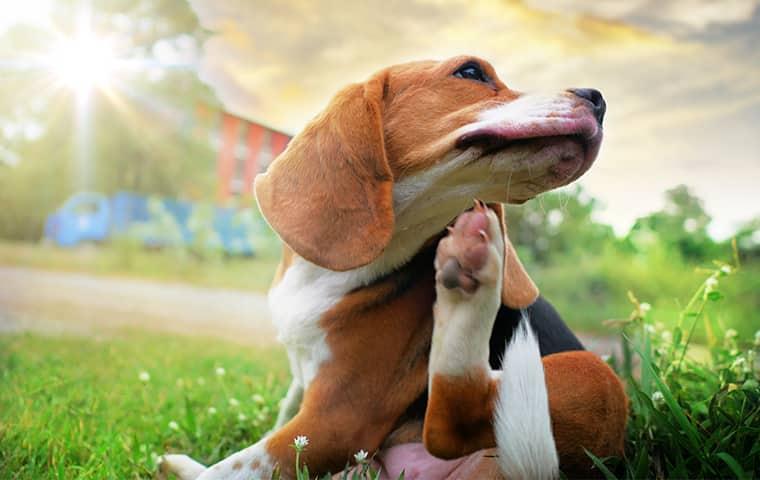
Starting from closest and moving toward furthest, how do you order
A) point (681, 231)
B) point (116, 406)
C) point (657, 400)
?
point (657, 400) → point (116, 406) → point (681, 231)

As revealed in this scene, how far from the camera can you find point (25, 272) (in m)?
5.80

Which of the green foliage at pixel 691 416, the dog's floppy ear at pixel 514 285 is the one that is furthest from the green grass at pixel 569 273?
the dog's floppy ear at pixel 514 285

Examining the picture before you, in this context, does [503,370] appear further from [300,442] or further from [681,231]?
[681,231]

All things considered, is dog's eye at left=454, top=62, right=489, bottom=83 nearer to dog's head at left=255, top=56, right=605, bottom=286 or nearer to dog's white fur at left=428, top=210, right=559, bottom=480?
dog's head at left=255, top=56, right=605, bottom=286

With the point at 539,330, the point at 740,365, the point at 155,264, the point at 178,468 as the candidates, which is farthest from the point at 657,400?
the point at 155,264

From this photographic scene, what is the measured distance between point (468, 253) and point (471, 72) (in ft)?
1.95

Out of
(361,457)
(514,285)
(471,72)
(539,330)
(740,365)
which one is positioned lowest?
(740,365)

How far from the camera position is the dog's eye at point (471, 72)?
1.78 metres

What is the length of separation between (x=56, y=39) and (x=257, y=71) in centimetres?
148

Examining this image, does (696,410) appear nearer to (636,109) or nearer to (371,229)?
(371,229)

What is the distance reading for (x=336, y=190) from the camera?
1.60 m

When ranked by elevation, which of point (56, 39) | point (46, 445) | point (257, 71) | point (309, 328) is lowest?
point (46, 445)

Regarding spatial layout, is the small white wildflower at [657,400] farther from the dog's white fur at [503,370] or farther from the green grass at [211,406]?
the dog's white fur at [503,370]

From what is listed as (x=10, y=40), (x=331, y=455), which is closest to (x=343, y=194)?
(x=331, y=455)
